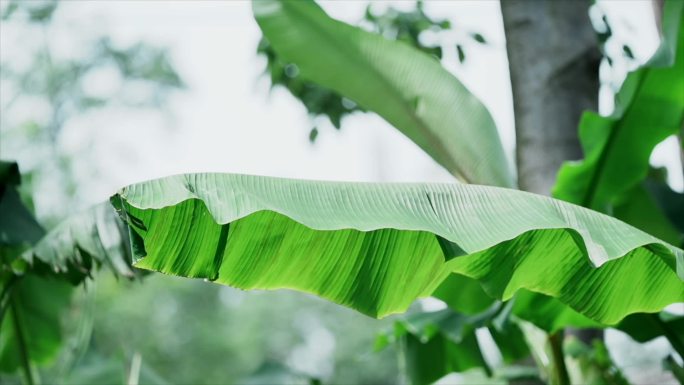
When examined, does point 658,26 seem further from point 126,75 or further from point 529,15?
point 126,75

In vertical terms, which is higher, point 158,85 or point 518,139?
point 518,139

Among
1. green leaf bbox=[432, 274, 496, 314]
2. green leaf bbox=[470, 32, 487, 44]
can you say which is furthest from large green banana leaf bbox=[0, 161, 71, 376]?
green leaf bbox=[470, 32, 487, 44]

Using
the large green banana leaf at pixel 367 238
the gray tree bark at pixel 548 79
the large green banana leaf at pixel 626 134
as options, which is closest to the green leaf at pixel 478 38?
the gray tree bark at pixel 548 79

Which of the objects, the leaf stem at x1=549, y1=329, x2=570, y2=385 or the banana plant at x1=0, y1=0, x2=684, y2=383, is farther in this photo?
the leaf stem at x1=549, y1=329, x2=570, y2=385

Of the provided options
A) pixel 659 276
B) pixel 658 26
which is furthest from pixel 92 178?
pixel 659 276

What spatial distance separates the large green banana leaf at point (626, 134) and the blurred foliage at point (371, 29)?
1241 millimetres

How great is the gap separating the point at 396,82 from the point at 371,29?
1.26 metres

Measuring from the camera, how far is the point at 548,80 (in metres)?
2.06

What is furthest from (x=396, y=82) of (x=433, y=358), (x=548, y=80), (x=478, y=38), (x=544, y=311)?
(x=478, y=38)

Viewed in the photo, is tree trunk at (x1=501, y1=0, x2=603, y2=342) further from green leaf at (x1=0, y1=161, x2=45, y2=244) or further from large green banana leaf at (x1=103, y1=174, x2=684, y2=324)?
green leaf at (x1=0, y1=161, x2=45, y2=244)

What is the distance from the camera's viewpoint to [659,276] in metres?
1.28

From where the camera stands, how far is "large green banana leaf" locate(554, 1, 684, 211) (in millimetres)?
1627

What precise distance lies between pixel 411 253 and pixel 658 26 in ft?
5.15

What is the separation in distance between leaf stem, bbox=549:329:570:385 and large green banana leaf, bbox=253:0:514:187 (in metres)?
0.31
